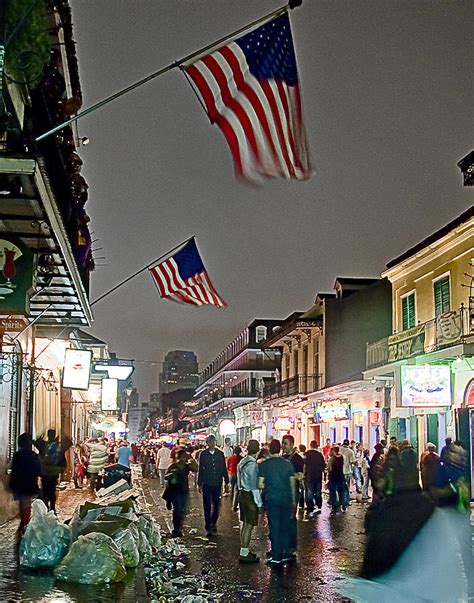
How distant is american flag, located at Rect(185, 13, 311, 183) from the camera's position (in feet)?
30.4

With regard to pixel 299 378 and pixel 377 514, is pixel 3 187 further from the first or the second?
pixel 299 378

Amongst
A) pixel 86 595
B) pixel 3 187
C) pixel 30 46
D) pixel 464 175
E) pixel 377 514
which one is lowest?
pixel 86 595

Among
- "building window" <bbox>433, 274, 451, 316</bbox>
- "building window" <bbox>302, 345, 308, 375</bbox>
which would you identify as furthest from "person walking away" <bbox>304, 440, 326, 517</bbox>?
"building window" <bbox>302, 345, 308, 375</bbox>

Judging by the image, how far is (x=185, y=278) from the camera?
18234mm

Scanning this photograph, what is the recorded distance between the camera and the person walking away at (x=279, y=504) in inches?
521

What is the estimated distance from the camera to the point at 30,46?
9352mm

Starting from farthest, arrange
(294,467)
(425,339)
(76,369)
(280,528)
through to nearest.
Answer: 1. (425,339)
2. (76,369)
3. (294,467)
4. (280,528)

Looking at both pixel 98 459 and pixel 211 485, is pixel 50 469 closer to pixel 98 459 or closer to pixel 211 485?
pixel 211 485

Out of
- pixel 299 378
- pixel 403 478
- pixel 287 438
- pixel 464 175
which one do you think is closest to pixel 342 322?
pixel 299 378

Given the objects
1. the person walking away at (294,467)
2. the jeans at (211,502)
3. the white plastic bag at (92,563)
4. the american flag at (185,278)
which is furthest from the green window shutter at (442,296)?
the white plastic bag at (92,563)

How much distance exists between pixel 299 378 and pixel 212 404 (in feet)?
172

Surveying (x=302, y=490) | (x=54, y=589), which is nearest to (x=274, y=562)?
(x=54, y=589)

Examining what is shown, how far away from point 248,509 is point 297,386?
38.1m

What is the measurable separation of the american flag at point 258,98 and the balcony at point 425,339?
15.6m
